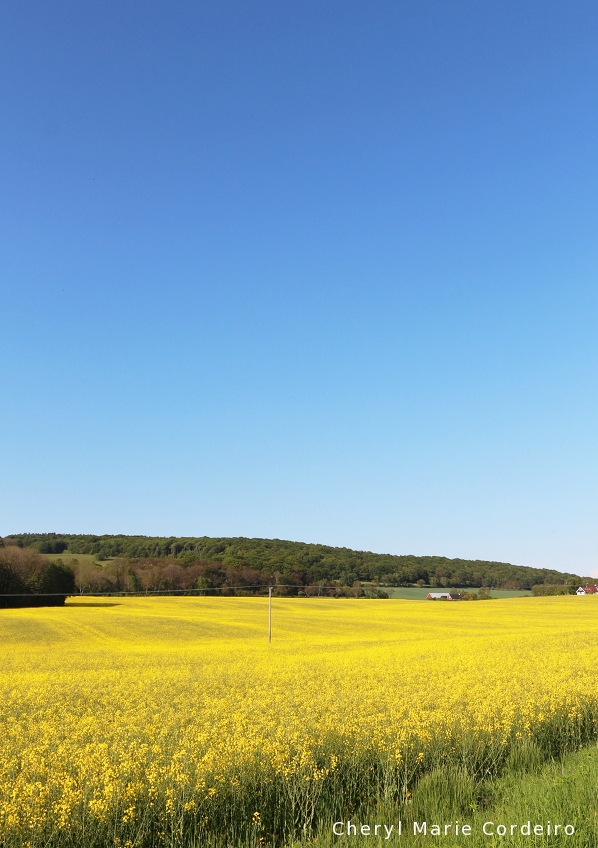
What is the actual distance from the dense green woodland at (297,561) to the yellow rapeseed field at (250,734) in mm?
61982

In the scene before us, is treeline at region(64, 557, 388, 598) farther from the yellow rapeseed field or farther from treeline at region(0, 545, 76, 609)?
the yellow rapeseed field

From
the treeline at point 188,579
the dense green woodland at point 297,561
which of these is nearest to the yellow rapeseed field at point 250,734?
the treeline at point 188,579

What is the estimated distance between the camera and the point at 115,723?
10.7m

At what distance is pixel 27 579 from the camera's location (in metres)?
66.9

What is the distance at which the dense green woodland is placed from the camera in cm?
8475

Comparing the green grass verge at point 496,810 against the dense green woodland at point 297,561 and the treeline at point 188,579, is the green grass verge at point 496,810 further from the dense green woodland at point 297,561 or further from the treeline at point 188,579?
the dense green woodland at point 297,561

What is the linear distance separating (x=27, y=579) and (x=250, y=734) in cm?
6501

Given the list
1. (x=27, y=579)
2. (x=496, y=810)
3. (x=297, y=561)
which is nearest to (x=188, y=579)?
(x=297, y=561)

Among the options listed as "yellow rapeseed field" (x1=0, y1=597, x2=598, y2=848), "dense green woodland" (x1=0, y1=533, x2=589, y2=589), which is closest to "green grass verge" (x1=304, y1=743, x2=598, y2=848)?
"yellow rapeseed field" (x1=0, y1=597, x2=598, y2=848)

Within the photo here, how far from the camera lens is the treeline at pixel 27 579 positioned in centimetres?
6469

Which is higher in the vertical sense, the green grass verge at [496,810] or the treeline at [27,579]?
the green grass verge at [496,810]

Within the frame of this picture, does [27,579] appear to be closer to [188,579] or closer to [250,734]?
[188,579]

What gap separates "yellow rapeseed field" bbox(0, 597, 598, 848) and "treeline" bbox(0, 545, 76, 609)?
46474 millimetres

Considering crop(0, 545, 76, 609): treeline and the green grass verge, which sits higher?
the green grass verge
